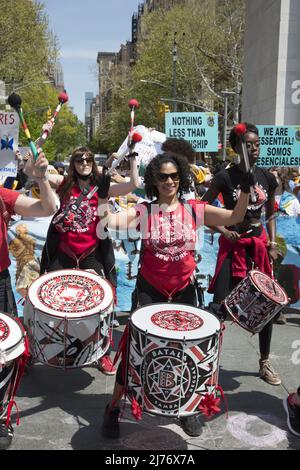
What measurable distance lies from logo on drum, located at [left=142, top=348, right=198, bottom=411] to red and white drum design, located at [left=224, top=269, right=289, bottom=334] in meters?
0.96

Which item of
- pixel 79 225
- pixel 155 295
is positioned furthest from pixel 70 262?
pixel 155 295

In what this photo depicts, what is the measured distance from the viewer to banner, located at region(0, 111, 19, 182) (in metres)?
7.79

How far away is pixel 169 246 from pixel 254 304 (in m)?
0.71

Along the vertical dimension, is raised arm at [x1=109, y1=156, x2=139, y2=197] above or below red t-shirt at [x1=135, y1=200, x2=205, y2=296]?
above

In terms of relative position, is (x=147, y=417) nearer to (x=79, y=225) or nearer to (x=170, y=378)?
(x=170, y=378)

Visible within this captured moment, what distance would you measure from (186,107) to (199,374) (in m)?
39.5

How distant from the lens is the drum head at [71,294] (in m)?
3.09

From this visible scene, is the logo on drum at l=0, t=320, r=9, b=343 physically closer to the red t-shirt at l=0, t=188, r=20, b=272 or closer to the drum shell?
the drum shell

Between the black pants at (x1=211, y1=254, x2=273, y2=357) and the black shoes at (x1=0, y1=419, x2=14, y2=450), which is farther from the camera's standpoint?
the black pants at (x1=211, y1=254, x2=273, y2=357)

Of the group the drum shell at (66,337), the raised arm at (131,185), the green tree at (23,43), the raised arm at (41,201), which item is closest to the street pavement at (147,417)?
the drum shell at (66,337)

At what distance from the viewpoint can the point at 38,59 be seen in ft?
112

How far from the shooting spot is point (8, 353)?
2.64 metres

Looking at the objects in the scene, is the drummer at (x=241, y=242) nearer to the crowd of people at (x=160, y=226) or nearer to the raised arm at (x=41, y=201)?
the crowd of people at (x=160, y=226)

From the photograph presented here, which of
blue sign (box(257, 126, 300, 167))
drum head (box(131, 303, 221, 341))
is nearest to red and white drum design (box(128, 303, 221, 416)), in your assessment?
drum head (box(131, 303, 221, 341))
